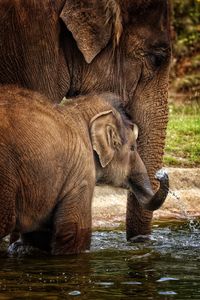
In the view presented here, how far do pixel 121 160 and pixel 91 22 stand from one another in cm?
127

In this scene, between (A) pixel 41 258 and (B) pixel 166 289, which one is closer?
(B) pixel 166 289

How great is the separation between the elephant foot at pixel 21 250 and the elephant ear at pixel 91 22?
1.74 metres

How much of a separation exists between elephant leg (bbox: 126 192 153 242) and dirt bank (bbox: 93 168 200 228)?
36.4 inches

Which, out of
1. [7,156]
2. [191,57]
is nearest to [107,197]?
[7,156]

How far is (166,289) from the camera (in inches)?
326

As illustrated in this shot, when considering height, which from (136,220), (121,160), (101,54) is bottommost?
(136,220)

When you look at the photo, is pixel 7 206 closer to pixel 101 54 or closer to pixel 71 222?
pixel 71 222

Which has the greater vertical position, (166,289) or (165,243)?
(166,289)

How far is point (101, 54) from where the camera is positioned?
426 inches

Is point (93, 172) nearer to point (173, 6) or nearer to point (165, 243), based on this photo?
point (165, 243)

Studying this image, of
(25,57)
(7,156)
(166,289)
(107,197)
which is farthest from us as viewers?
(107,197)

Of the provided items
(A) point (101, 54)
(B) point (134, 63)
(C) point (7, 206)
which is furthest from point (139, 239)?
(C) point (7, 206)

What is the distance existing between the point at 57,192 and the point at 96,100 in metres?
1.12

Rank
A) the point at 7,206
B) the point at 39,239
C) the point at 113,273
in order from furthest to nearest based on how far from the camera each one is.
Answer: the point at 39,239, the point at 7,206, the point at 113,273
